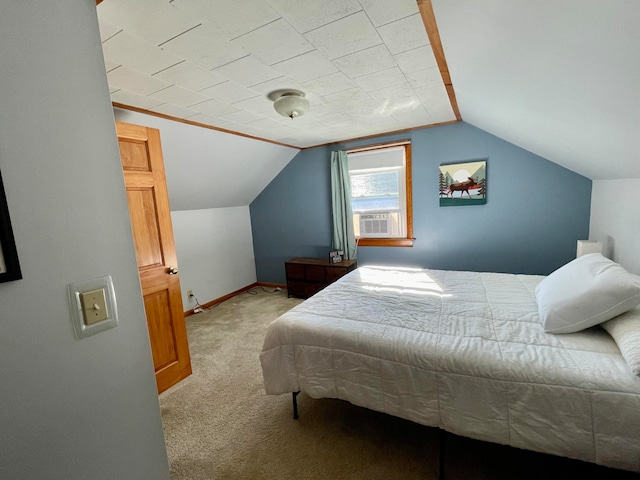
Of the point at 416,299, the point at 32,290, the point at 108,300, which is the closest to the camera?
the point at 32,290

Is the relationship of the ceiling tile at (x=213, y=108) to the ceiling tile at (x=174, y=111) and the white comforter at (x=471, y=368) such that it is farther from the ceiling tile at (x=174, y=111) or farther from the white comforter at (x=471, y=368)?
the white comforter at (x=471, y=368)

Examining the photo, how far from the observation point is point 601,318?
136 centimetres

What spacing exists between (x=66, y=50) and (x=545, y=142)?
10.6 ft

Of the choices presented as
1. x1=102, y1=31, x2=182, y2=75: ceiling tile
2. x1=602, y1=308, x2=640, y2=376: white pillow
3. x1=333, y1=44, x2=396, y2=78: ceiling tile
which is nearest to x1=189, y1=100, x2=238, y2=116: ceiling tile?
x1=102, y1=31, x2=182, y2=75: ceiling tile

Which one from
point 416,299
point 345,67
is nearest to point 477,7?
point 345,67

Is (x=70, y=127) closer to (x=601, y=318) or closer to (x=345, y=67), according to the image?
(x=345, y=67)

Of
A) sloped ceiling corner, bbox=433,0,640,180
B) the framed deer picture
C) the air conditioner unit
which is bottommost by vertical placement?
the air conditioner unit

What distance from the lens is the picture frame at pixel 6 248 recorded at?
63 cm

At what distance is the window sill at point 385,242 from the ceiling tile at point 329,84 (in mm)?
2250

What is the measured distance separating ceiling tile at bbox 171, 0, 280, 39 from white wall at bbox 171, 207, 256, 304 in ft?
9.36

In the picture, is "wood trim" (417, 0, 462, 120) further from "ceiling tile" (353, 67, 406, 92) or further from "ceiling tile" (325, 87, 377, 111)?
"ceiling tile" (325, 87, 377, 111)

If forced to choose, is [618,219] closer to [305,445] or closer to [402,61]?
[402,61]

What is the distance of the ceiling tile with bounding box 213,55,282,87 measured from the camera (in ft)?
5.62

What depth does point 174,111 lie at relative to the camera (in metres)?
2.42
